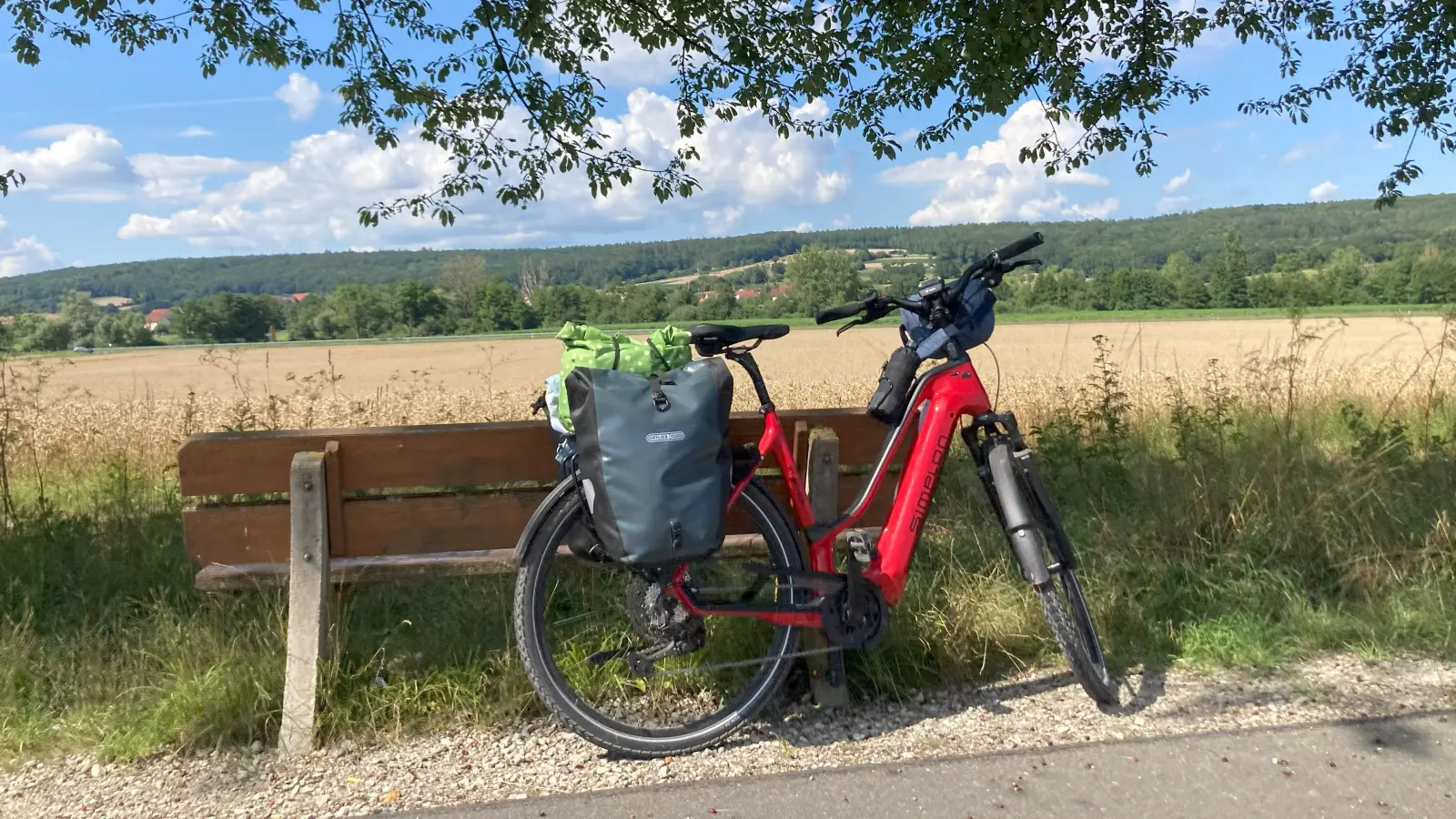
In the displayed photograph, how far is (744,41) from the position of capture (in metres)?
6.21

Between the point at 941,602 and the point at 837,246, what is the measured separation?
2549 centimetres

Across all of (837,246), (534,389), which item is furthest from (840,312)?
(837,246)

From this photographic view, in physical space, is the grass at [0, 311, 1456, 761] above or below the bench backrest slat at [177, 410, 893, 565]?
below

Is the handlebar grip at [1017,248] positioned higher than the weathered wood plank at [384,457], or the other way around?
the handlebar grip at [1017,248]

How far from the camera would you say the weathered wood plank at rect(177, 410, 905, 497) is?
2854 mm

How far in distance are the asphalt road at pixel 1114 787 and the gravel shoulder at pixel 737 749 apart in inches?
3.8

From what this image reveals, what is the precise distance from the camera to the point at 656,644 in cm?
280

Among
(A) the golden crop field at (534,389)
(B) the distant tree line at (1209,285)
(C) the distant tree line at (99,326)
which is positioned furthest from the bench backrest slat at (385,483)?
(C) the distant tree line at (99,326)

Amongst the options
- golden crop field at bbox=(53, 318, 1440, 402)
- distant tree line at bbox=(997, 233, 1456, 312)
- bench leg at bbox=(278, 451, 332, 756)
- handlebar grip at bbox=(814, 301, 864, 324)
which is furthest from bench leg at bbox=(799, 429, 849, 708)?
distant tree line at bbox=(997, 233, 1456, 312)

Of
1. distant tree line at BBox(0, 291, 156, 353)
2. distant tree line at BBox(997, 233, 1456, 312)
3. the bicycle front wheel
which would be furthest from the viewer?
distant tree line at BBox(0, 291, 156, 353)

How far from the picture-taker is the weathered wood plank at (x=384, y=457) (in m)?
2.85

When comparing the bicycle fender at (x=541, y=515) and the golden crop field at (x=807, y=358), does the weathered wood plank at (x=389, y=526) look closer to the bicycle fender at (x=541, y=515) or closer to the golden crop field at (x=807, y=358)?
the bicycle fender at (x=541, y=515)

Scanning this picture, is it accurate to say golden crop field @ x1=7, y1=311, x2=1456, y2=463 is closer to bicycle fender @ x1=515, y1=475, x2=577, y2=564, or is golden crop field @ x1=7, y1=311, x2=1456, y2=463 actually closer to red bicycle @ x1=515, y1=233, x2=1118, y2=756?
red bicycle @ x1=515, y1=233, x2=1118, y2=756

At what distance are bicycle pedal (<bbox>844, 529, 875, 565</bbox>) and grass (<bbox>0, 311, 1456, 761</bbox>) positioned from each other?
1.36 feet
